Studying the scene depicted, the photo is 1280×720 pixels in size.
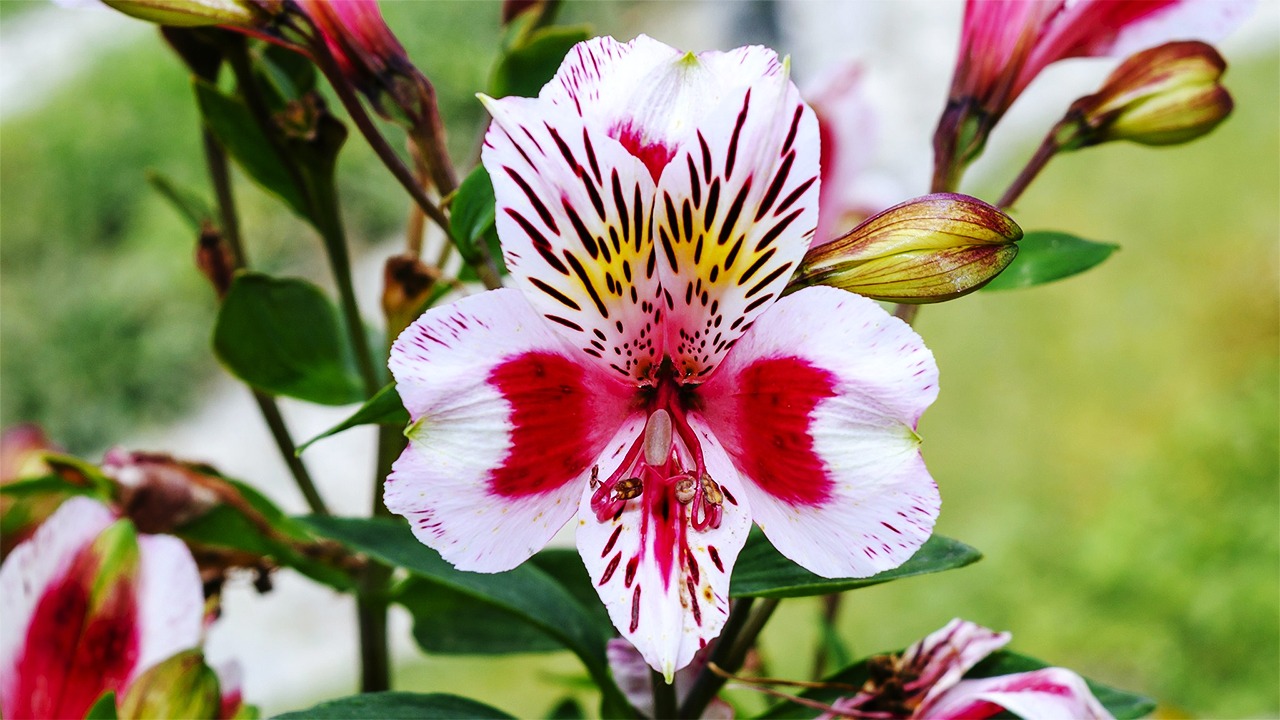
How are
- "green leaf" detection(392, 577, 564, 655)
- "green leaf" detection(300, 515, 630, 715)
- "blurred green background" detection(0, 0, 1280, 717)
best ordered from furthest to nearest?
"blurred green background" detection(0, 0, 1280, 717), "green leaf" detection(392, 577, 564, 655), "green leaf" detection(300, 515, 630, 715)

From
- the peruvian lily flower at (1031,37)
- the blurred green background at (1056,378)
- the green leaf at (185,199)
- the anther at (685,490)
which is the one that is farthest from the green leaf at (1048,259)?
the blurred green background at (1056,378)

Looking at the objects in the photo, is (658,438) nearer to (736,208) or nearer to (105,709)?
(736,208)

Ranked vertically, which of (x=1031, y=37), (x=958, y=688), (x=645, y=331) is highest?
(x=1031, y=37)

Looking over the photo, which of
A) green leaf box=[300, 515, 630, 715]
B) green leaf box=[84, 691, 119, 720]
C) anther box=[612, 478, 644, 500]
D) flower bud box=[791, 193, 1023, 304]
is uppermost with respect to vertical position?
flower bud box=[791, 193, 1023, 304]

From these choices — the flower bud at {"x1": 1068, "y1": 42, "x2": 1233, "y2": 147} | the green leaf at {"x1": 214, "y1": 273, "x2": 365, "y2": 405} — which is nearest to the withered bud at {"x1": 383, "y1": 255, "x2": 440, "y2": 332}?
the green leaf at {"x1": 214, "y1": 273, "x2": 365, "y2": 405}

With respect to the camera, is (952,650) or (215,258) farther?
(215,258)

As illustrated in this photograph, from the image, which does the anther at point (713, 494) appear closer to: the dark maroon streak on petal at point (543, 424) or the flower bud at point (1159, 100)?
the dark maroon streak on petal at point (543, 424)

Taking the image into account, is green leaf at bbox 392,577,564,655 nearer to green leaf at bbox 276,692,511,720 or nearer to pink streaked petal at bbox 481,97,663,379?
green leaf at bbox 276,692,511,720

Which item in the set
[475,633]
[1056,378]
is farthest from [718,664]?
[1056,378]
